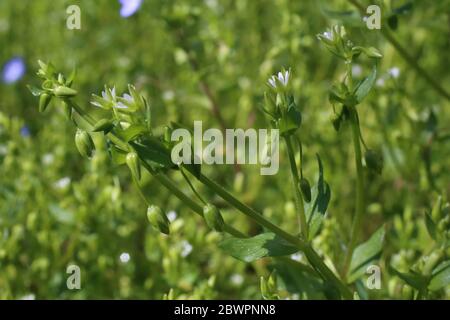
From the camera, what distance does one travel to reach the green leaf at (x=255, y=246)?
1.21 m

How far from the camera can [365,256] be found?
4.64 ft

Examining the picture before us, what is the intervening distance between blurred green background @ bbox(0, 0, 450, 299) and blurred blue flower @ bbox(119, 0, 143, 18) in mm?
36

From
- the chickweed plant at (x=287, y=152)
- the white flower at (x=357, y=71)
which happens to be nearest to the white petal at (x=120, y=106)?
the chickweed plant at (x=287, y=152)

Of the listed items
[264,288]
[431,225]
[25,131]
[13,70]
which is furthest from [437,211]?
[13,70]

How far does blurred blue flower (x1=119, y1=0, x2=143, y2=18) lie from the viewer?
6.80 ft

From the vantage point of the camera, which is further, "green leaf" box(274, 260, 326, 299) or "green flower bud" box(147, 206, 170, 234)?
"green leaf" box(274, 260, 326, 299)

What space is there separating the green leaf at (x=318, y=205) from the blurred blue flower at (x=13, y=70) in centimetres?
170

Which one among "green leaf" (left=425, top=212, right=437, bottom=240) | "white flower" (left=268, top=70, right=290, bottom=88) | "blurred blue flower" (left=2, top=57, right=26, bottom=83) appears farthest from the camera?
"blurred blue flower" (left=2, top=57, right=26, bottom=83)

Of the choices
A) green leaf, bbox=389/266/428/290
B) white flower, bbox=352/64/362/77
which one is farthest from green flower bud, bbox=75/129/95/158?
white flower, bbox=352/64/362/77

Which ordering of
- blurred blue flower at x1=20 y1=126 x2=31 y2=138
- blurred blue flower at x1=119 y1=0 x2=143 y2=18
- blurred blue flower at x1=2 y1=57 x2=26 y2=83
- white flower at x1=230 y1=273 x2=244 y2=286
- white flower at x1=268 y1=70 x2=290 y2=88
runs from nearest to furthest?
white flower at x1=268 y1=70 x2=290 y2=88
white flower at x1=230 y1=273 x2=244 y2=286
blurred blue flower at x1=119 y1=0 x2=143 y2=18
blurred blue flower at x1=20 y1=126 x2=31 y2=138
blurred blue flower at x1=2 y1=57 x2=26 y2=83

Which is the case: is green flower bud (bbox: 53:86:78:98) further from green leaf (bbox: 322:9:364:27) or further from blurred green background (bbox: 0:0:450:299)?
green leaf (bbox: 322:9:364:27)

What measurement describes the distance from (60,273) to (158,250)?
23cm

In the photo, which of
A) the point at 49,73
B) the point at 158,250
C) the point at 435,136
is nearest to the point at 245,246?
the point at 49,73
